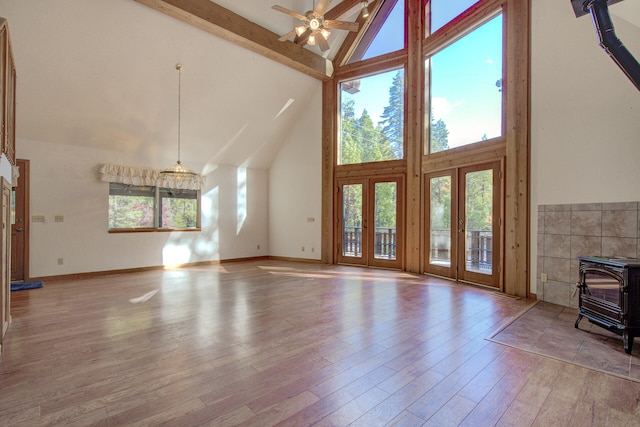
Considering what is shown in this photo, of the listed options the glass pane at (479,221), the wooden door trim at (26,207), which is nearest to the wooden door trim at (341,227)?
the glass pane at (479,221)

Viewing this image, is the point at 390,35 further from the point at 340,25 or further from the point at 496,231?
the point at 496,231

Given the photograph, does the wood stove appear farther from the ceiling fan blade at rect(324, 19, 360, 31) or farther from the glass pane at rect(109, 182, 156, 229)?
the glass pane at rect(109, 182, 156, 229)

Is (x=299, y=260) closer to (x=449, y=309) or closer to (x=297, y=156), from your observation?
(x=297, y=156)

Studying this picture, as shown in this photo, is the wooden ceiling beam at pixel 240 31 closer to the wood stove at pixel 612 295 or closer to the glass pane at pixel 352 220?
the glass pane at pixel 352 220

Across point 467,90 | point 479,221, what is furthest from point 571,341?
point 467,90

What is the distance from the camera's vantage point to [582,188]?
3.87 meters

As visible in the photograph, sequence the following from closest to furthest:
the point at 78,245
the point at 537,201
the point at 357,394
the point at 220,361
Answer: the point at 357,394 → the point at 220,361 → the point at 537,201 → the point at 78,245

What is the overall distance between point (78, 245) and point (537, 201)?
25.2 feet

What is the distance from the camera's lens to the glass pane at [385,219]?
675 centimetres

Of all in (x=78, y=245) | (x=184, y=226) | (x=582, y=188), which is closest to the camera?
(x=582, y=188)

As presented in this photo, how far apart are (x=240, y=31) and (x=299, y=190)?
3824 millimetres

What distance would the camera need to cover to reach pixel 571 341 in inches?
114

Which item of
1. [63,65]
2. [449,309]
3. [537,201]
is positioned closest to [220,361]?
[449,309]

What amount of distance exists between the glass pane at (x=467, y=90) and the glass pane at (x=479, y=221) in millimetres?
679
